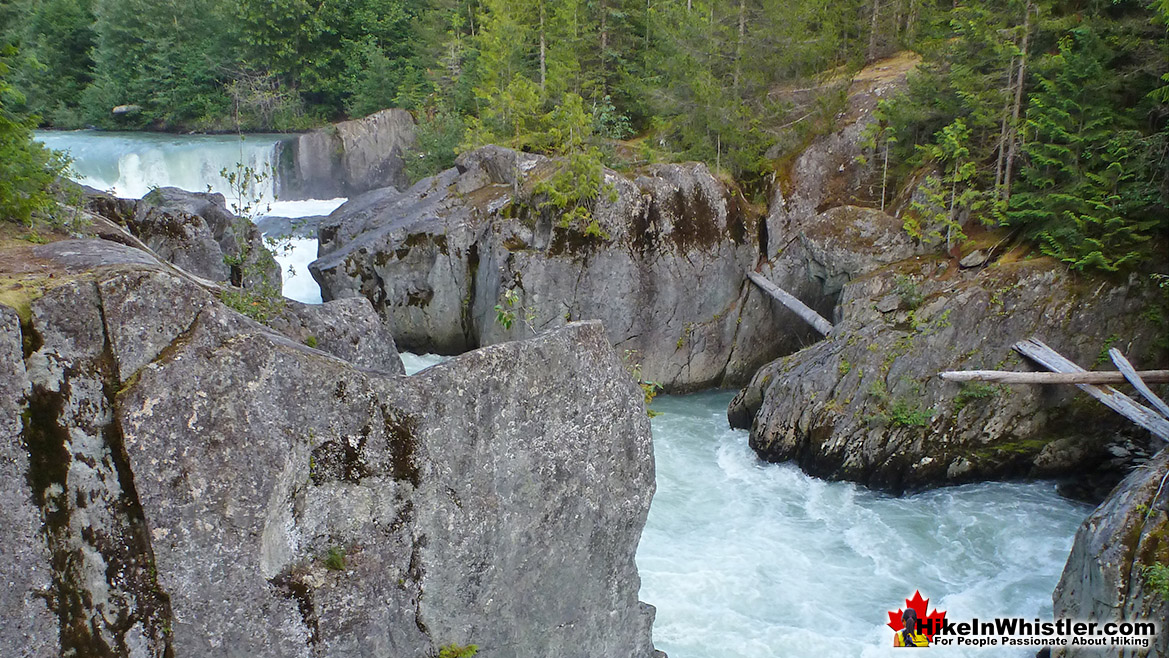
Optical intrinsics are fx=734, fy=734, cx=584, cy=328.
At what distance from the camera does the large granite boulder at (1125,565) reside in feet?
25.1

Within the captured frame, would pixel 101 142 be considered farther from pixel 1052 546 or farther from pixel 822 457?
pixel 1052 546

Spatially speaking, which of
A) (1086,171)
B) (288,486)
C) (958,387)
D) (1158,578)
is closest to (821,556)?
(958,387)

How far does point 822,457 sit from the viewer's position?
13.6 m

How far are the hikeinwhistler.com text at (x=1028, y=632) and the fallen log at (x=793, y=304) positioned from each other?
662 cm

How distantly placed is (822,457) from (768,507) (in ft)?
5.19

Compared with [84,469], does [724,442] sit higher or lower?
lower

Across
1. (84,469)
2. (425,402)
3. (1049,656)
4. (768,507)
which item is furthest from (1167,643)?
(84,469)

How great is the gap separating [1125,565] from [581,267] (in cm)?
1124

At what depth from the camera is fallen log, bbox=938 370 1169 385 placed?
12.1 meters

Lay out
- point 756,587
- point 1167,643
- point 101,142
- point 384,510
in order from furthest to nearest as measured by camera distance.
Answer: point 101,142
point 756,587
point 1167,643
point 384,510

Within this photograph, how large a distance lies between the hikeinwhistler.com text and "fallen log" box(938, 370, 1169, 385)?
425cm

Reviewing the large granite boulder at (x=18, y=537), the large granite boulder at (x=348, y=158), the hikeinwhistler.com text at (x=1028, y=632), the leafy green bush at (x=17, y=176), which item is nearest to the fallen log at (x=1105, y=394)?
the hikeinwhistler.com text at (x=1028, y=632)

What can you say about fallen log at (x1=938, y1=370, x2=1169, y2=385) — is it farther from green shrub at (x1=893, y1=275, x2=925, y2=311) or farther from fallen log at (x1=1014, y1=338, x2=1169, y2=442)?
green shrub at (x1=893, y1=275, x2=925, y2=311)

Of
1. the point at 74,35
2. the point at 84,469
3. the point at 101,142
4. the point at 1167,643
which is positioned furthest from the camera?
the point at 74,35
